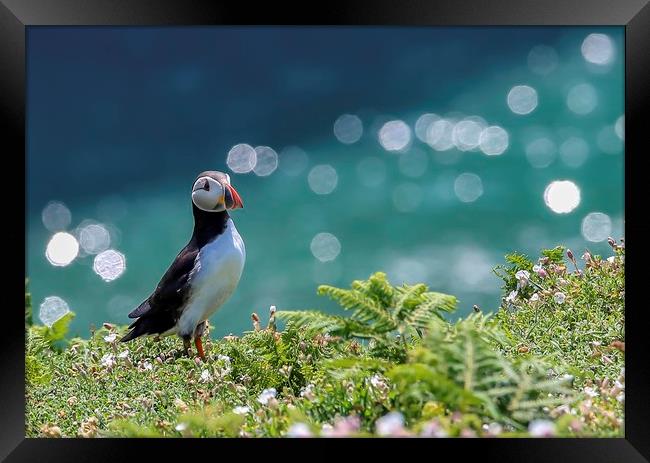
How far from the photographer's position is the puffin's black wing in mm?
3869

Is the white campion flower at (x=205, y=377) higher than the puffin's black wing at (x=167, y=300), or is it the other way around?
the puffin's black wing at (x=167, y=300)

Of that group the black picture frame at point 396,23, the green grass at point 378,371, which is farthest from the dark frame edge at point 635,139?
the green grass at point 378,371

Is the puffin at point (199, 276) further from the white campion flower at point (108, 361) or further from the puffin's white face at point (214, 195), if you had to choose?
the white campion flower at point (108, 361)

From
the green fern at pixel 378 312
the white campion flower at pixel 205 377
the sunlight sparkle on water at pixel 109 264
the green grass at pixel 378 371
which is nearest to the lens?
the green grass at pixel 378 371

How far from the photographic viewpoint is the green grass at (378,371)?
236 centimetres

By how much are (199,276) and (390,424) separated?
6.73ft

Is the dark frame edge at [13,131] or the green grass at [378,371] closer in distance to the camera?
the green grass at [378,371]

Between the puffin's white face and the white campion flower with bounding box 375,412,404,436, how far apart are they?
5.36ft

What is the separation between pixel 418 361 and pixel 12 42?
207cm

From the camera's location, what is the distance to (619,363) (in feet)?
10.4

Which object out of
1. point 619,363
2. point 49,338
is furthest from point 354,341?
point 49,338

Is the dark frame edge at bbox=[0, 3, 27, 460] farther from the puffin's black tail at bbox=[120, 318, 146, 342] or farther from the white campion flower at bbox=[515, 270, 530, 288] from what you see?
the white campion flower at bbox=[515, 270, 530, 288]

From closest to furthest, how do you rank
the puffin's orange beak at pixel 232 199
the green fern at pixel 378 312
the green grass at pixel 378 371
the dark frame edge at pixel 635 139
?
1. the green grass at pixel 378 371
2. the green fern at pixel 378 312
3. the dark frame edge at pixel 635 139
4. the puffin's orange beak at pixel 232 199

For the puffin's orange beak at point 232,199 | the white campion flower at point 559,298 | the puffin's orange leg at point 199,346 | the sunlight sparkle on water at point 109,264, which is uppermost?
the puffin's orange beak at point 232,199
